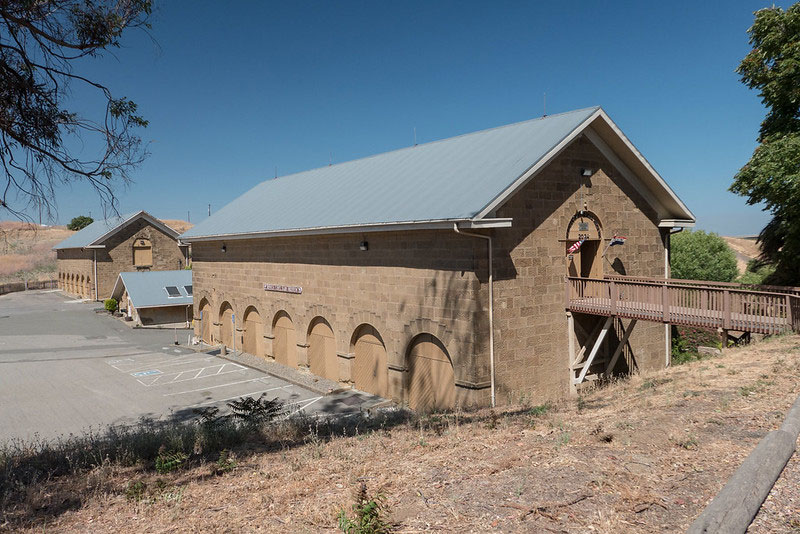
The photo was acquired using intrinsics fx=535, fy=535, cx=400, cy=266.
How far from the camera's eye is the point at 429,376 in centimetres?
1492

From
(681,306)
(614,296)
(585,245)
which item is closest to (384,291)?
(614,296)

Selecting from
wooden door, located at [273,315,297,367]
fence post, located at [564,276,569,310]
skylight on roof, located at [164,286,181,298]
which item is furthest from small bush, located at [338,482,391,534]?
skylight on roof, located at [164,286,181,298]

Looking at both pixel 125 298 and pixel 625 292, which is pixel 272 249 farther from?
pixel 125 298

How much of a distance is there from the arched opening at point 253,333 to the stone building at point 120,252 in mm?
27603

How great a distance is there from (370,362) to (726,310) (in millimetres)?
9866

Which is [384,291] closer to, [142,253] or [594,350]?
[594,350]

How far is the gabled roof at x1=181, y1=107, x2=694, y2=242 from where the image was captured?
1387cm

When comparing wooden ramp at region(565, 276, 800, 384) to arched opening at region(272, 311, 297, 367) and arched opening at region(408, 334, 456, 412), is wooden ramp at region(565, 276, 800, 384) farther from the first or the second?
arched opening at region(272, 311, 297, 367)

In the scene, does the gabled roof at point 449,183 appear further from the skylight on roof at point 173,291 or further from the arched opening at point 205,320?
the skylight on roof at point 173,291

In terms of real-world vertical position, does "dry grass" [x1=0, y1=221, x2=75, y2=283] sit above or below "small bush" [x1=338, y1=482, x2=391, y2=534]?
above

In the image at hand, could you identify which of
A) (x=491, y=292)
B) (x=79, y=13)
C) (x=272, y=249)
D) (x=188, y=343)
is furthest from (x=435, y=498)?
(x=188, y=343)

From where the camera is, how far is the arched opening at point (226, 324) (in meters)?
26.0

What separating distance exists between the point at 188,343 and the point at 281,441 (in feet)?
70.7

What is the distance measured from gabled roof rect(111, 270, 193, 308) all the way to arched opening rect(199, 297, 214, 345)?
810cm
